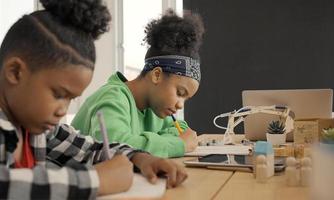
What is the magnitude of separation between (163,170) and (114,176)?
0.59 ft

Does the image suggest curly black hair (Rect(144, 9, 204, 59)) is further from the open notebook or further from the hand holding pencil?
the open notebook

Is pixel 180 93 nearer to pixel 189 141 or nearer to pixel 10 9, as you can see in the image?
pixel 189 141

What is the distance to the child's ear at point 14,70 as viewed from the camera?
0.79 meters

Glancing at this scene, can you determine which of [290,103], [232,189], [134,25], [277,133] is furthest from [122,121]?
[134,25]

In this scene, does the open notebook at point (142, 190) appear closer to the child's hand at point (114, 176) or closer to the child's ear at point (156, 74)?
the child's hand at point (114, 176)

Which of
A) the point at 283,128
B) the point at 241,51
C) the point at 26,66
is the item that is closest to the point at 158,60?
the point at 283,128

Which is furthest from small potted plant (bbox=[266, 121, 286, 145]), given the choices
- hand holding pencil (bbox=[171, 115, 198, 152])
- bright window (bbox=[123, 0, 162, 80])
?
bright window (bbox=[123, 0, 162, 80])

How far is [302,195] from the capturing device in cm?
84

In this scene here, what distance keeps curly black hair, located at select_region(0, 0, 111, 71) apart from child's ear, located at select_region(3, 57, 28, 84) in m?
0.01

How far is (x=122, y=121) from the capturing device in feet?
4.34

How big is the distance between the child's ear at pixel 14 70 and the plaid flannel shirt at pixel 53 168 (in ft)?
0.23

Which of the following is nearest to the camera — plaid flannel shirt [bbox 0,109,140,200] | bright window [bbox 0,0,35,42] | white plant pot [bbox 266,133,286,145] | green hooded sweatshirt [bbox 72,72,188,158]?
plaid flannel shirt [bbox 0,109,140,200]

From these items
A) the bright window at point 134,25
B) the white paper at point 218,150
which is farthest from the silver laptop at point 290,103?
the bright window at point 134,25

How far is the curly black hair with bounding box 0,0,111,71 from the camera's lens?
0.80m
